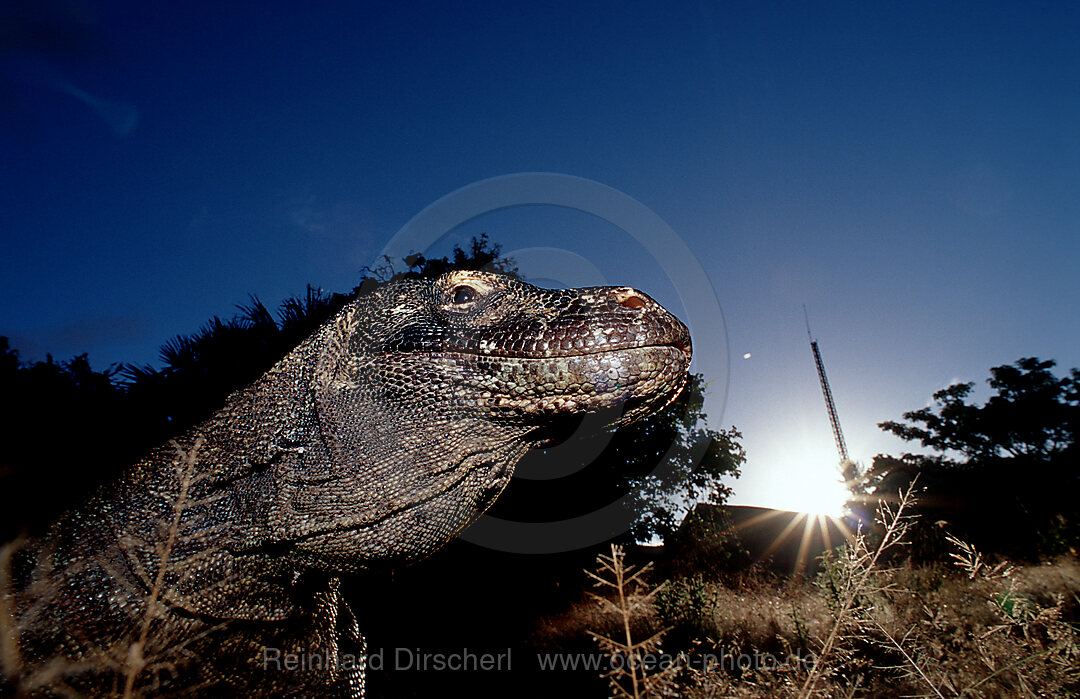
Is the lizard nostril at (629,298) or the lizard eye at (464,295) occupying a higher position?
the lizard eye at (464,295)

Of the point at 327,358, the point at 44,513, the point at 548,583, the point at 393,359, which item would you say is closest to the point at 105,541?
the point at 44,513

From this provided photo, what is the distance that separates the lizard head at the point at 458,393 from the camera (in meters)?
2.40

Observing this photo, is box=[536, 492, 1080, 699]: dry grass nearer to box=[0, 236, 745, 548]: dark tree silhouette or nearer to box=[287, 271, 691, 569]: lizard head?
box=[287, 271, 691, 569]: lizard head

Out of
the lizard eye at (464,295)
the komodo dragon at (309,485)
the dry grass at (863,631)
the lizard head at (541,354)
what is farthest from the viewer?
the dry grass at (863,631)

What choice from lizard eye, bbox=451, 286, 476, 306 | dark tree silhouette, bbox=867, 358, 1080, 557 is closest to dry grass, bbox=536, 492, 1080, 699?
lizard eye, bbox=451, 286, 476, 306

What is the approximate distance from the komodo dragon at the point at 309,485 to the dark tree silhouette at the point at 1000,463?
21.4 meters

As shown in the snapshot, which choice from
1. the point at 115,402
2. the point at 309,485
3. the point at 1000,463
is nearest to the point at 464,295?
the point at 309,485

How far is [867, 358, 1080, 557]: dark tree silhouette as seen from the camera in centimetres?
2081

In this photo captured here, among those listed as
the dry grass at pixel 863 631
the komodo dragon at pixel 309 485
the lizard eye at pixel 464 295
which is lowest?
the dry grass at pixel 863 631

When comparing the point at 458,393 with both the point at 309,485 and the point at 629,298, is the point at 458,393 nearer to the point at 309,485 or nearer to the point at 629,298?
the point at 309,485

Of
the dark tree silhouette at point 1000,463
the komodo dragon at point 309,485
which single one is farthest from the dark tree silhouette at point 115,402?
the dark tree silhouette at point 1000,463

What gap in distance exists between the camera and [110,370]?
3.44m

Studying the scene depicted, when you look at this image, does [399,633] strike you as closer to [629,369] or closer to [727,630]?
[727,630]

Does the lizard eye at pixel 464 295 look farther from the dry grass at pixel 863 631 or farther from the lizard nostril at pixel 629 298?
the dry grass at pixel 863 631
